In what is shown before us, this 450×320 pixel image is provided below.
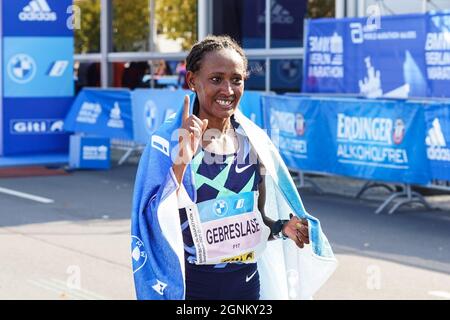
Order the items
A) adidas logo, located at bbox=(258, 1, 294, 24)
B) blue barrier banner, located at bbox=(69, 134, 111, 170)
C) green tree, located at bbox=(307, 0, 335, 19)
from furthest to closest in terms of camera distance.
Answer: adidas logo, located at bbox=(258, 1, 294, 24) → green tree, located at bbox=(307, 0, 335, 19) → blue barrier banner, located at bbox=(69, 134, 111, 170)

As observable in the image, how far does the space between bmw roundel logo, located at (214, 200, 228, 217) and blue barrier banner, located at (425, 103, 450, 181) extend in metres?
8.36

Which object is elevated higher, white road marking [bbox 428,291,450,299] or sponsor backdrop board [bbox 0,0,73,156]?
sponsor backdrop board [bbox 0,0,73,156]

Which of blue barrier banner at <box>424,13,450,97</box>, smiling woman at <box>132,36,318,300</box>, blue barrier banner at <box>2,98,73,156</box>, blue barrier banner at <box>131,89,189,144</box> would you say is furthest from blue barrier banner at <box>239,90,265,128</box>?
smiling woman at <box>132,36,318,300</box>

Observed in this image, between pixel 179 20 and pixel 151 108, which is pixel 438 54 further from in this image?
pixel 179 20

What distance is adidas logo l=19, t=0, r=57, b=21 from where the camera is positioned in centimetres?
1980

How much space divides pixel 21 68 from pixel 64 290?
11856 millimetres

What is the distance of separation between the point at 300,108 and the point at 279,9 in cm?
557

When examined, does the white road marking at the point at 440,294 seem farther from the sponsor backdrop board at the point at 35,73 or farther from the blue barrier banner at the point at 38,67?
the blue barrier banner at the point at 38,67

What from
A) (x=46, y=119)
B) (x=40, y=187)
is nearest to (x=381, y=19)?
(x=40, y=187)

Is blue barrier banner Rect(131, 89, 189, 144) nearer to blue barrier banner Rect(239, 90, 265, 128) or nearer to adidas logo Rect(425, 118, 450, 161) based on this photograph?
blue barrier banner Rect(239, 90, 265, 128)

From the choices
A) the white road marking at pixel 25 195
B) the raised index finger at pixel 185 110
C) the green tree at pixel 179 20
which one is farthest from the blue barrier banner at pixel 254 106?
the raised index finger at pixel 185 110

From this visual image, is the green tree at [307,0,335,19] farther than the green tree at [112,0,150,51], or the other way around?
the green tree at [112,0,150,51]

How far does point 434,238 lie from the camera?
11.4 metres
